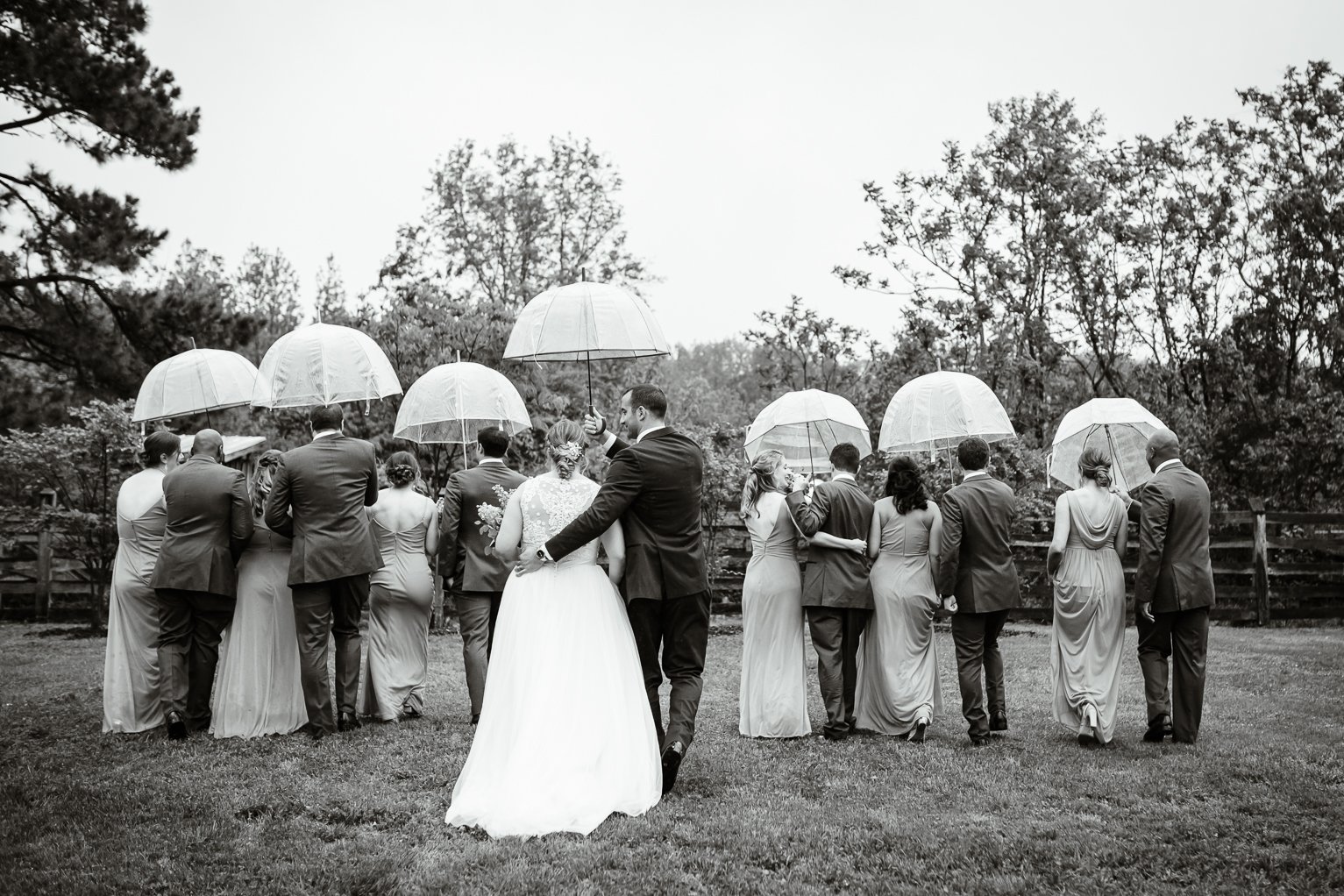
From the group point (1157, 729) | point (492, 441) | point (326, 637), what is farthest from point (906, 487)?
point (326, 637)

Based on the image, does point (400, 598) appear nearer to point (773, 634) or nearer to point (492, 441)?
point (492, 441)

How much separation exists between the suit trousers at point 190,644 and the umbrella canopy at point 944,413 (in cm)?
529

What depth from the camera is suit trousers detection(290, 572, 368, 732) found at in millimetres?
7102

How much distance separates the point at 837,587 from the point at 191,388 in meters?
5.25

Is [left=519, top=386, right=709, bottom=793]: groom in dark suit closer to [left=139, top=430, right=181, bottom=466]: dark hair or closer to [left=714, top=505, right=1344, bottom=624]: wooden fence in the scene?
[left=139, top=430, right=181, bottom=466]: dark hair

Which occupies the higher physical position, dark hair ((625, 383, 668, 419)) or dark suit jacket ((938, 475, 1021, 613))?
dark hair ((625, 383, 668, 419))

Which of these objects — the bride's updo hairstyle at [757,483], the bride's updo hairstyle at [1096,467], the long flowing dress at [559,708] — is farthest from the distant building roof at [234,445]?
the bride's updo hairstyle at [1096,467]

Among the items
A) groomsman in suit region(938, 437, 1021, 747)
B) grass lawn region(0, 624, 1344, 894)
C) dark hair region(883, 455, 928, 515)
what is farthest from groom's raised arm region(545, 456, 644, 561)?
groomsman in suit region(938, 437, 1021, 747)

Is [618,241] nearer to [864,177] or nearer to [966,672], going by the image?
[864,177]

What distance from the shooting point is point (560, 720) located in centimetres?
535

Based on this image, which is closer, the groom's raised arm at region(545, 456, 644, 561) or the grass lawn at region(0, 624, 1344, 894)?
the grass lawn at region(0, 624, 1344, 894)

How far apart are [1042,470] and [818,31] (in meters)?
7.55

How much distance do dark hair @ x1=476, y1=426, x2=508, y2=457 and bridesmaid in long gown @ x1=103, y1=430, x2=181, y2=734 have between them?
2.25 meters

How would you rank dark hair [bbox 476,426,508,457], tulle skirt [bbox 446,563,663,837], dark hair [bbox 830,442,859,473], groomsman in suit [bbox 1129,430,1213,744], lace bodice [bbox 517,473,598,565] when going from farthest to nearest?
dark hair [bbox 476,426,508,457] < dark hair [bbox 830,442,859,473] < groomsman in suit [bbox 1129,430,1213,744] < lace bodice [bbox 517,473,598,565] < tulle skirt [bbox 446,563,663,837]
